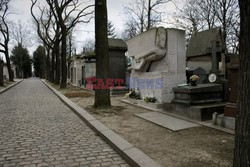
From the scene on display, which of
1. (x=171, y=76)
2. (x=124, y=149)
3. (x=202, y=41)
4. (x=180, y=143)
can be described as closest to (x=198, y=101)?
(x=171, y=76)

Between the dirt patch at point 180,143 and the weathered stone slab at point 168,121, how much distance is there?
0.59 ft

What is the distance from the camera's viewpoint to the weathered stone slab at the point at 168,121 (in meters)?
4.61

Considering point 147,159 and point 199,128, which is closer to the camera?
point 147,159

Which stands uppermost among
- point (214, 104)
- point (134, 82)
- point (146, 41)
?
point (146, 41)

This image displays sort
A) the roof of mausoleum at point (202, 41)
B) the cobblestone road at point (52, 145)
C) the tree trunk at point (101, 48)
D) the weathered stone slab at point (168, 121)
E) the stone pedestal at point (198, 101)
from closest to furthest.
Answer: the cobblestone road at point (52, 145)
the weathered stone slab at point (168, 121)
the stone pedestal at point (198, 101)
the tree trunk at point (101, 48)
the roof of mausoleum at point (202, 41)

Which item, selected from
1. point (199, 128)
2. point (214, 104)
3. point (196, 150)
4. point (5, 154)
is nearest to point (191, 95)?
point (214, 104)

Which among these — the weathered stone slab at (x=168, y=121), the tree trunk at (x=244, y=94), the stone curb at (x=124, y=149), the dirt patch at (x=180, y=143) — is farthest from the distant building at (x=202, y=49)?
the tree trunk at (x=244, y=94)

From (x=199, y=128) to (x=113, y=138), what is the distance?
2167 millimetres

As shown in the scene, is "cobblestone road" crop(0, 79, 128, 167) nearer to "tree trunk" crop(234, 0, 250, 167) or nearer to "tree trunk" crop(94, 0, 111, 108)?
"tree trunk" crop(94, 0, 111, 108)

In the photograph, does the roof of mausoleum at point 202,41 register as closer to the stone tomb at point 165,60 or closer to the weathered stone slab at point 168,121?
the stone tomb at point 165,60

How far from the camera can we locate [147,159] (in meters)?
2.78

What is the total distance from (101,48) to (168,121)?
141 inches

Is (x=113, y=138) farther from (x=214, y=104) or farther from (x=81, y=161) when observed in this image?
(x=214, y=104)

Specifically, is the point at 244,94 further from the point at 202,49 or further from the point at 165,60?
the point at 202,49
